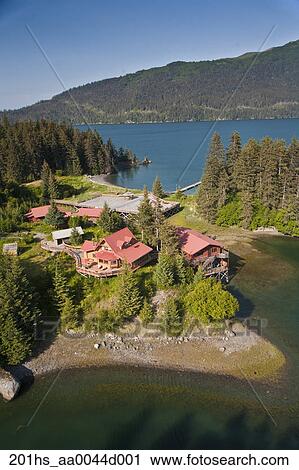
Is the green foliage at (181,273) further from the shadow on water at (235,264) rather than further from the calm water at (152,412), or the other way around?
the calm water at (152,412)

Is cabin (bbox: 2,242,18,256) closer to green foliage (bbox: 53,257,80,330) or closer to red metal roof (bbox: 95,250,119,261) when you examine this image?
green foliage (bbox: 53,257,80,330)

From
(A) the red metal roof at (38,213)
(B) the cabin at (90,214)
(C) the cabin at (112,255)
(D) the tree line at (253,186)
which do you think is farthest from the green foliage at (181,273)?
(A) the red metal roof at (38,213)

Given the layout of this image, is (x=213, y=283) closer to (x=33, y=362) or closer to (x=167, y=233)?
(x=167, y=233)

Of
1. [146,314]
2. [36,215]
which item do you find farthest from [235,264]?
[36,215]

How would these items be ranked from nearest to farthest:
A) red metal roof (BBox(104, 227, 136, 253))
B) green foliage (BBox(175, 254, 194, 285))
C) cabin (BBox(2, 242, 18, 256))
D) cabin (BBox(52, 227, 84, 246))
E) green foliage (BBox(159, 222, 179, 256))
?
green foliage (BBox(175, 254, 194, 285)), green foliage (BBox(159, 222, 179, 256)), red metal roof (BBox(104, 227, 136, 253)), cabin (BBox(2, 242, 18, 256)), cabin (BBox(52, 227, 84, 246))

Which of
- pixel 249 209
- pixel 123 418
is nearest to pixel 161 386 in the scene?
pixel 123 418

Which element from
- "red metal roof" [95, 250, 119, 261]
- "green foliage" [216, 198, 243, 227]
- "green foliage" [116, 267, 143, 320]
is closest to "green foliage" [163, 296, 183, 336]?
"green foliage" [116, 267, 143, 320]
